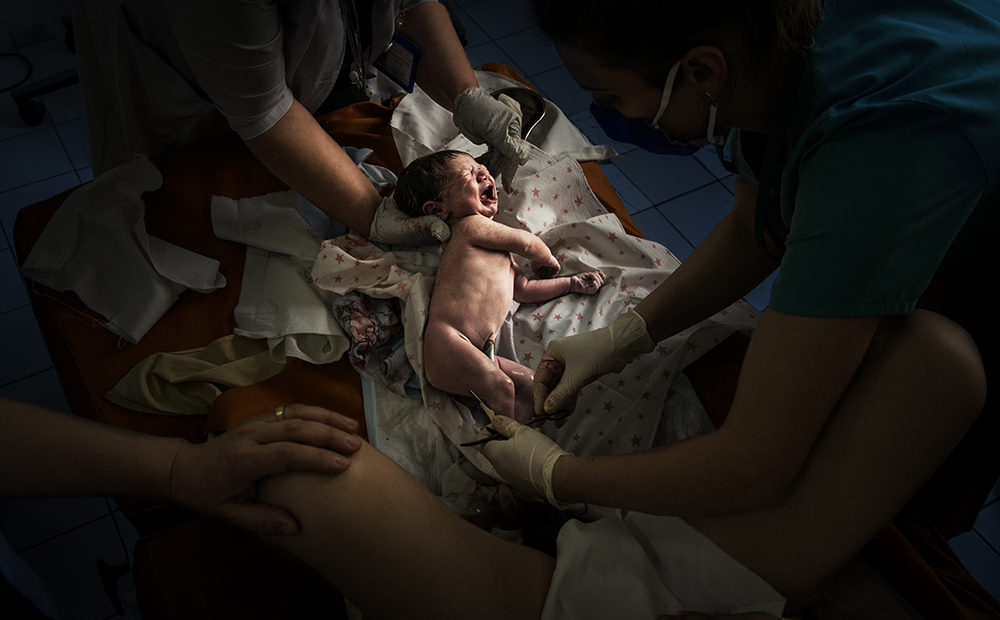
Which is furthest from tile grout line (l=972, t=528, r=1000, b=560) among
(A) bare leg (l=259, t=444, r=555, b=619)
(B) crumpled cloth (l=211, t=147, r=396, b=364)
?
(B) crumpled cloth (l=211, t=147, r=396, b=364)

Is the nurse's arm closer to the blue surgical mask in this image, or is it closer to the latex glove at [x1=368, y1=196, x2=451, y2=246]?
the blue surgical mask

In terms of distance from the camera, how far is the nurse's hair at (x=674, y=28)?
3.14 feet

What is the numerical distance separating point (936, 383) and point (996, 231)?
0.28 meters

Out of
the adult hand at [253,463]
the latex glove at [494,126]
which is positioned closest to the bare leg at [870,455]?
the adult hand at [253,463]

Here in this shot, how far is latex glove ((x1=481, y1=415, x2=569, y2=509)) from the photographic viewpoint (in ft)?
4.56

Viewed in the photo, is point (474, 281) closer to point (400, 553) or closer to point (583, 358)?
point (583, 358)

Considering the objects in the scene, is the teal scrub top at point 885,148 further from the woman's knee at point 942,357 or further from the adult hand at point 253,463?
the adult hand at point 253,463

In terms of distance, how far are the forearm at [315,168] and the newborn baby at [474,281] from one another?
123 millimetres

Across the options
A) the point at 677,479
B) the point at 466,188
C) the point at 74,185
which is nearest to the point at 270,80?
the point at 466,188

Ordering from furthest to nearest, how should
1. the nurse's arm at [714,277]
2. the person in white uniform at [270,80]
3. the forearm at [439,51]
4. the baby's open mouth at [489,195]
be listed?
the forearm at [439,51]
the baby's open mouth at [489,195]
the person in white uniform at [270,80]
the nurse's arm at [714,277]

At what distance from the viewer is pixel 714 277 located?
1.56 meters

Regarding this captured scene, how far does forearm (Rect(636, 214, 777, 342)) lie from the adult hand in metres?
0.77

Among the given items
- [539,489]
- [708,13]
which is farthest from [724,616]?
[708,13]

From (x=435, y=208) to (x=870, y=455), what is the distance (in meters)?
1.29
